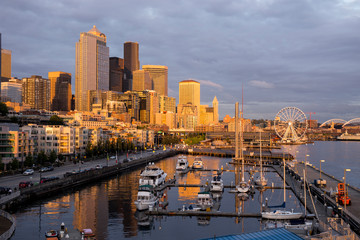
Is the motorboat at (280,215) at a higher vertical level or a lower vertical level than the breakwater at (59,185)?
lower

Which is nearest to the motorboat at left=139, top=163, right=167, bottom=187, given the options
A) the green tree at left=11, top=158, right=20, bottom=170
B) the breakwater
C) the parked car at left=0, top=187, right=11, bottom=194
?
the breakwater

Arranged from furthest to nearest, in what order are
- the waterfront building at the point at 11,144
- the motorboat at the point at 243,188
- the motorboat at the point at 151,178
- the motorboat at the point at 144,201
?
the waterfront building at the point at 11,144
the motorboat at the point at 151,178
the motorboat at the point at 243,188
the motorboat at the point at 144,201

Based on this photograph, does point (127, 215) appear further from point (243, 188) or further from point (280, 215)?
point (243, 188)

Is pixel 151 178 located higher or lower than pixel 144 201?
higher

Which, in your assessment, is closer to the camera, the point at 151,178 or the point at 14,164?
the point at 151,178

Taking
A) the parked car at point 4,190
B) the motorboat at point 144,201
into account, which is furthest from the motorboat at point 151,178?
the parked car at point 4,190

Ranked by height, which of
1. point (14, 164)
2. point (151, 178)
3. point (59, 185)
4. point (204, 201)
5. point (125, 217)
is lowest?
point (125, 217)

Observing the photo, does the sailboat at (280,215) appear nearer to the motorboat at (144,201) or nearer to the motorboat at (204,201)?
the motorboat at (204,201)

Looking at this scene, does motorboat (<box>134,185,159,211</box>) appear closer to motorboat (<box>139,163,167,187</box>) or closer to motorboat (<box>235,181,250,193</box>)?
motorboat (<box>139,163,167,187</box>)

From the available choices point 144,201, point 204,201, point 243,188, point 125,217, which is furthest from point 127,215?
point 243,188

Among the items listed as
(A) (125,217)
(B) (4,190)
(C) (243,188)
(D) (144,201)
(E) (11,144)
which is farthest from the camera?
(E) (11,144)

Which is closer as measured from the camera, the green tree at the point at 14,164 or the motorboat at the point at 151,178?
the motorboat at the point at 151,178

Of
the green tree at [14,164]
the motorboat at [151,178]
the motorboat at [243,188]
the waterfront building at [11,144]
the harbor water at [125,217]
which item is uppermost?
the waterfront building at [11,144]

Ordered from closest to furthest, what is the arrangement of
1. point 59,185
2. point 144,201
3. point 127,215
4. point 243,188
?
1. point 127,215
2. point 144,201
3. point 243,188
4. point 59,185
